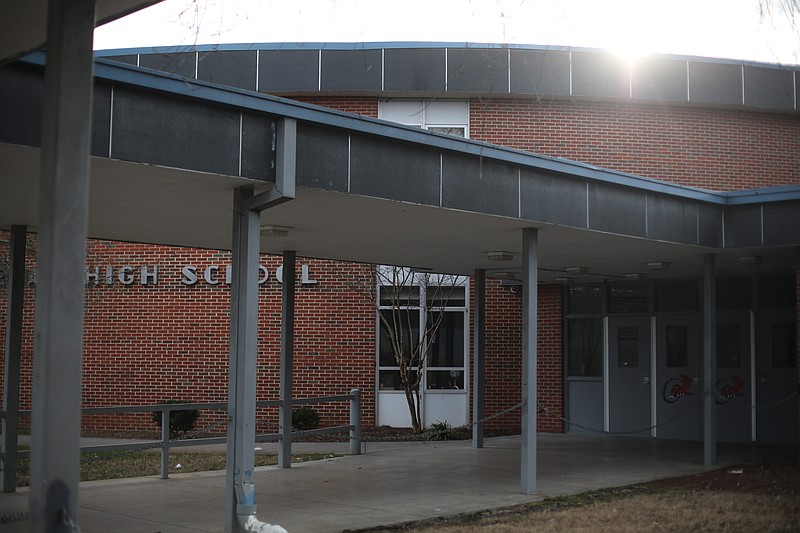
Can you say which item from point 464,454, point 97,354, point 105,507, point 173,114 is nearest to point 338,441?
point 464,454

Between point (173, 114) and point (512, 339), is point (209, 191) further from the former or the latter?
point (512, 339)

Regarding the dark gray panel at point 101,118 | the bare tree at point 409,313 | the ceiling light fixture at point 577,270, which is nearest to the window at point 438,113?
the bare tree at point 409,313

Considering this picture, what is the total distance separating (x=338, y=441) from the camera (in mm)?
19438

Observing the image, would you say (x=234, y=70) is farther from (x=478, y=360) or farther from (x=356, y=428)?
(x=356, y=428)

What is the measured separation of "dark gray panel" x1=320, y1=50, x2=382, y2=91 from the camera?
820 inches

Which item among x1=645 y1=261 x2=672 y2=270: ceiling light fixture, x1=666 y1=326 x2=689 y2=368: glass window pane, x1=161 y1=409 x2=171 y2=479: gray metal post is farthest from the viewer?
x1=666 y1=326 x2=689 y2=368: glass window pane

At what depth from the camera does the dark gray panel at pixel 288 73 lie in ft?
68.4

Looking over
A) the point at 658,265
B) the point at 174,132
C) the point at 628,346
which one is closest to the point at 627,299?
the point at 628,346

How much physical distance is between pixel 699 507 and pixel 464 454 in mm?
6259

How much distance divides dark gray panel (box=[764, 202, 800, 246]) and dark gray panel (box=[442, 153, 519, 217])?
4882mm

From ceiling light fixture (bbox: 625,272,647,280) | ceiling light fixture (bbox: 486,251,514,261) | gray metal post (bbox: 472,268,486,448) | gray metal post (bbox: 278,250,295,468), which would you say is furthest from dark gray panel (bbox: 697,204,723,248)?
gray metal post (bbox: 278,250,295,468)

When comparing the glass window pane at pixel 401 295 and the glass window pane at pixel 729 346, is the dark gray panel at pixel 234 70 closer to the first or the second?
the glass window pane at pixel 401 295

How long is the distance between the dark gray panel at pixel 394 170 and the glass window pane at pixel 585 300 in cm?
1153

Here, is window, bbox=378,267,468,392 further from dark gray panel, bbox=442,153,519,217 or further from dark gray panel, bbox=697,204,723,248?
dark gray panel, bbox=442,153,519,217
